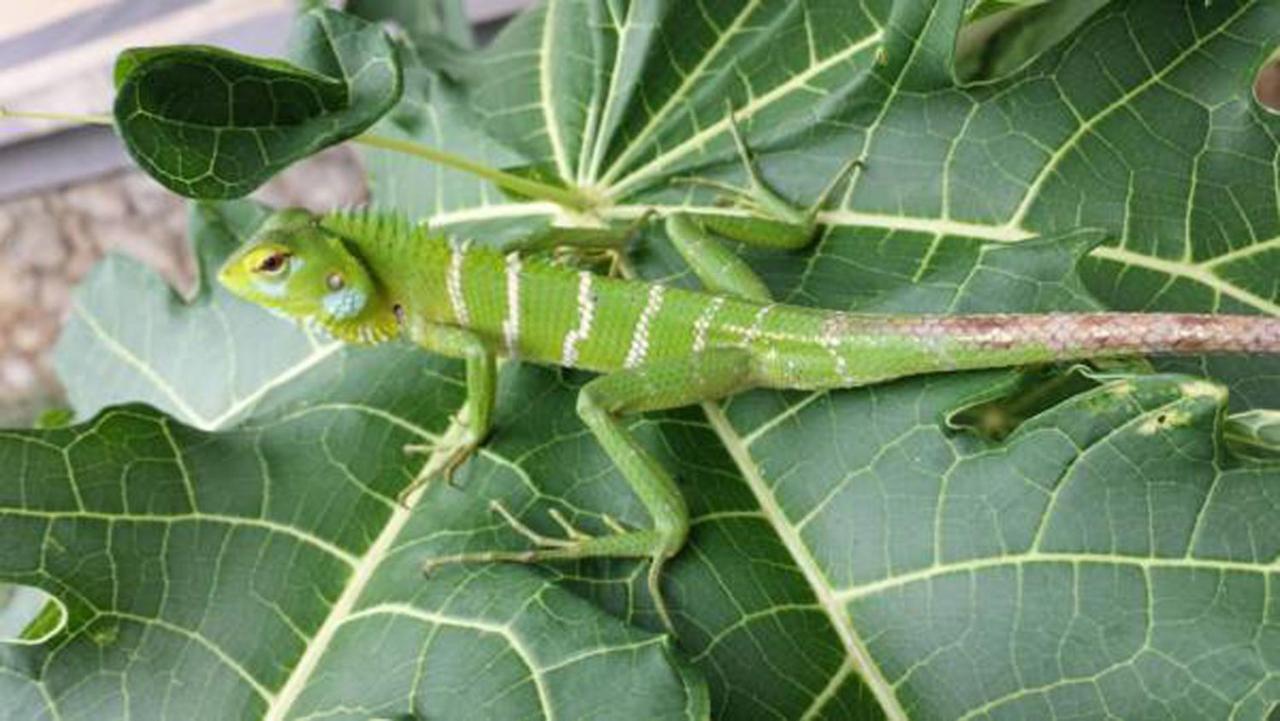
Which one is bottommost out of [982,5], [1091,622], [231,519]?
[231,519]

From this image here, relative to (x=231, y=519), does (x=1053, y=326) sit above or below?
above

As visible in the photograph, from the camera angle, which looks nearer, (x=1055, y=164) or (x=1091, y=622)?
(x=1091, y=622)

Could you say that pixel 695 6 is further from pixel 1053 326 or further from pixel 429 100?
pixel 1053 326

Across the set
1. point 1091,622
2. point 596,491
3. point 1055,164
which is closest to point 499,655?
point 596,491

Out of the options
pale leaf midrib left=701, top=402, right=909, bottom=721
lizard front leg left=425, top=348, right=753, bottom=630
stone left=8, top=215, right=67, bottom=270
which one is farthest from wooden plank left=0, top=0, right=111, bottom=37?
pale leaf midrib left=701, top=402, right=909, bottom=721

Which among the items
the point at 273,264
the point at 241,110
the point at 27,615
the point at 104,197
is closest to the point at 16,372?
the point at 104,197

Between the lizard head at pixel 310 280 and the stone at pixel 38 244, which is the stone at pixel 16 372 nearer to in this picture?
the stone at pixel 38 244

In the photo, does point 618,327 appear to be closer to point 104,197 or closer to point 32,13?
point 32,13

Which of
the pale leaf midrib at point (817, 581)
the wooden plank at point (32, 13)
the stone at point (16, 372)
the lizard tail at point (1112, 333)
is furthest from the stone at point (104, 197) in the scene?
the lizard tail at point (1112, 333)

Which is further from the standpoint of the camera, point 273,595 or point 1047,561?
point 273,595
